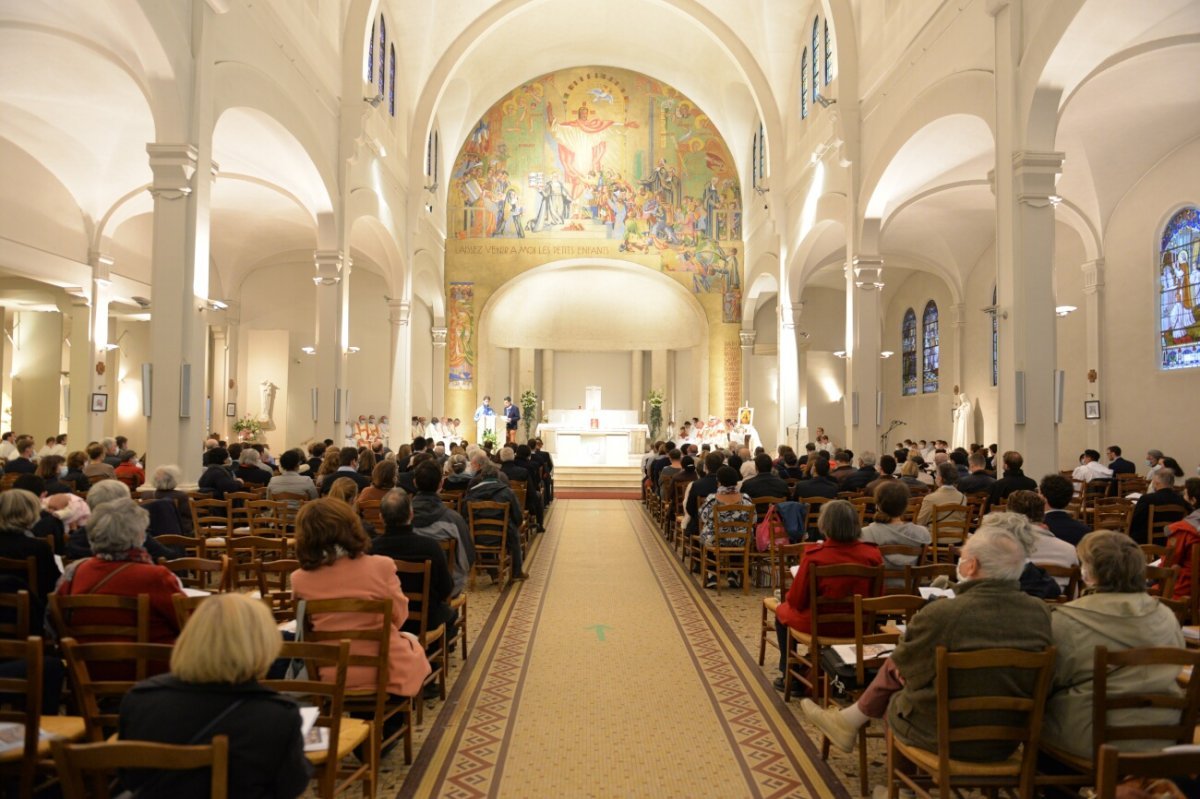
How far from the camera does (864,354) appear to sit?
46.9 feet

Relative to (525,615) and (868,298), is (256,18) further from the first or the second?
(868,298)

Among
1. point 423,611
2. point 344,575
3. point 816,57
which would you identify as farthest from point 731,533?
point 816,57

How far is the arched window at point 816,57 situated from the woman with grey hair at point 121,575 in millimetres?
15471

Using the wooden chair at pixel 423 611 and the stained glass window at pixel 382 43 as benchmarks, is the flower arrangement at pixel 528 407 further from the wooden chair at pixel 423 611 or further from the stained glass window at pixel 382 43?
the wooden chair at pixel 423 611

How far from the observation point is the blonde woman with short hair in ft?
6.87

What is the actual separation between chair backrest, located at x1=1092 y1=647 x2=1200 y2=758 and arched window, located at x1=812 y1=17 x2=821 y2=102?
50.1ft


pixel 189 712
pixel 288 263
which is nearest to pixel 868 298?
pixel 189 712

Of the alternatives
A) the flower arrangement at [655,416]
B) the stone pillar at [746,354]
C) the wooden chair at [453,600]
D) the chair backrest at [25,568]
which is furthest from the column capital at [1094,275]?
the chair backrest at [25,568]

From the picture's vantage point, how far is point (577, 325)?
26.5 m

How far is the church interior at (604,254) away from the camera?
7648mm

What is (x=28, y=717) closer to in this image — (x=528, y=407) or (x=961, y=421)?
(x=961, y=421)

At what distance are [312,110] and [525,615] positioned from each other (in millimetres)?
9352

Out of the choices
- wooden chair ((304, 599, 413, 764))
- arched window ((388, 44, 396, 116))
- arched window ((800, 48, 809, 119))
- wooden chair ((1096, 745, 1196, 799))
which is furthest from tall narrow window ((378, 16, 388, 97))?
wooden chair ((1096, 745, 1196, 799))

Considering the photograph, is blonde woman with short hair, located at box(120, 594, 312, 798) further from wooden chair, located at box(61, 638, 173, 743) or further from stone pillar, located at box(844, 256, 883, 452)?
stone pillar, located at box(844, 256, 883, 452)
